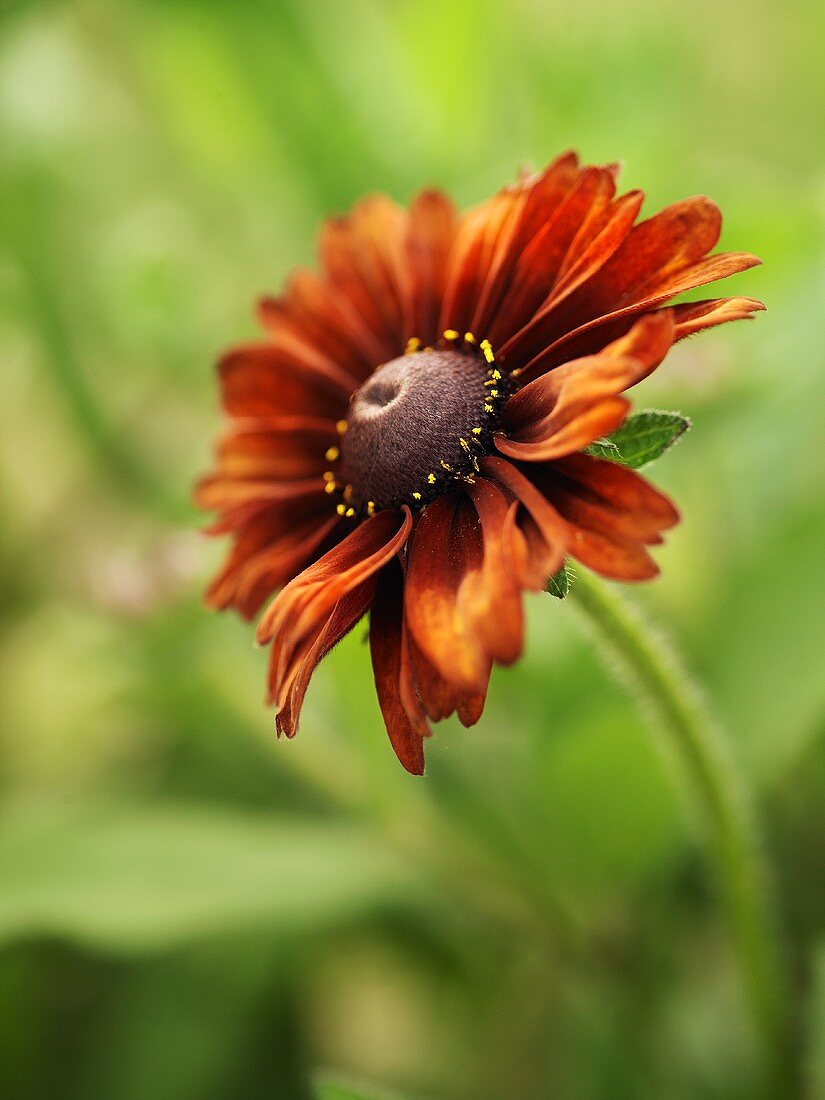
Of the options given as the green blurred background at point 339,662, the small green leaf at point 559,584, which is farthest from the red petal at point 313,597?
the green blurred background at point 339,662

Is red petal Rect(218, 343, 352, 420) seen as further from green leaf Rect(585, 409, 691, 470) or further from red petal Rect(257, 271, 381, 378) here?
green leaf Rect(585, 409, 691, 470)

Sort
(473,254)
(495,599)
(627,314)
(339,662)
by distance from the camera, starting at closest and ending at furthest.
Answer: (495,599), (627,314), (473,254), (339,662)

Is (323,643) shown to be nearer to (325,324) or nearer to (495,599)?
(495,599)

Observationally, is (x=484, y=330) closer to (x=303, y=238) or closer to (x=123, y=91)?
(x=303, y=238)

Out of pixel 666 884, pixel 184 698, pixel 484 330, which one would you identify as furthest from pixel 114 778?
pixel 484 330

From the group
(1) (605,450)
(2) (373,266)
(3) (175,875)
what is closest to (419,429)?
(1) (605,450)

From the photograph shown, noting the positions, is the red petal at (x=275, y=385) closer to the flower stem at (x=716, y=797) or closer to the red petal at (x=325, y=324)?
the red petal at (x=325, y=324)
